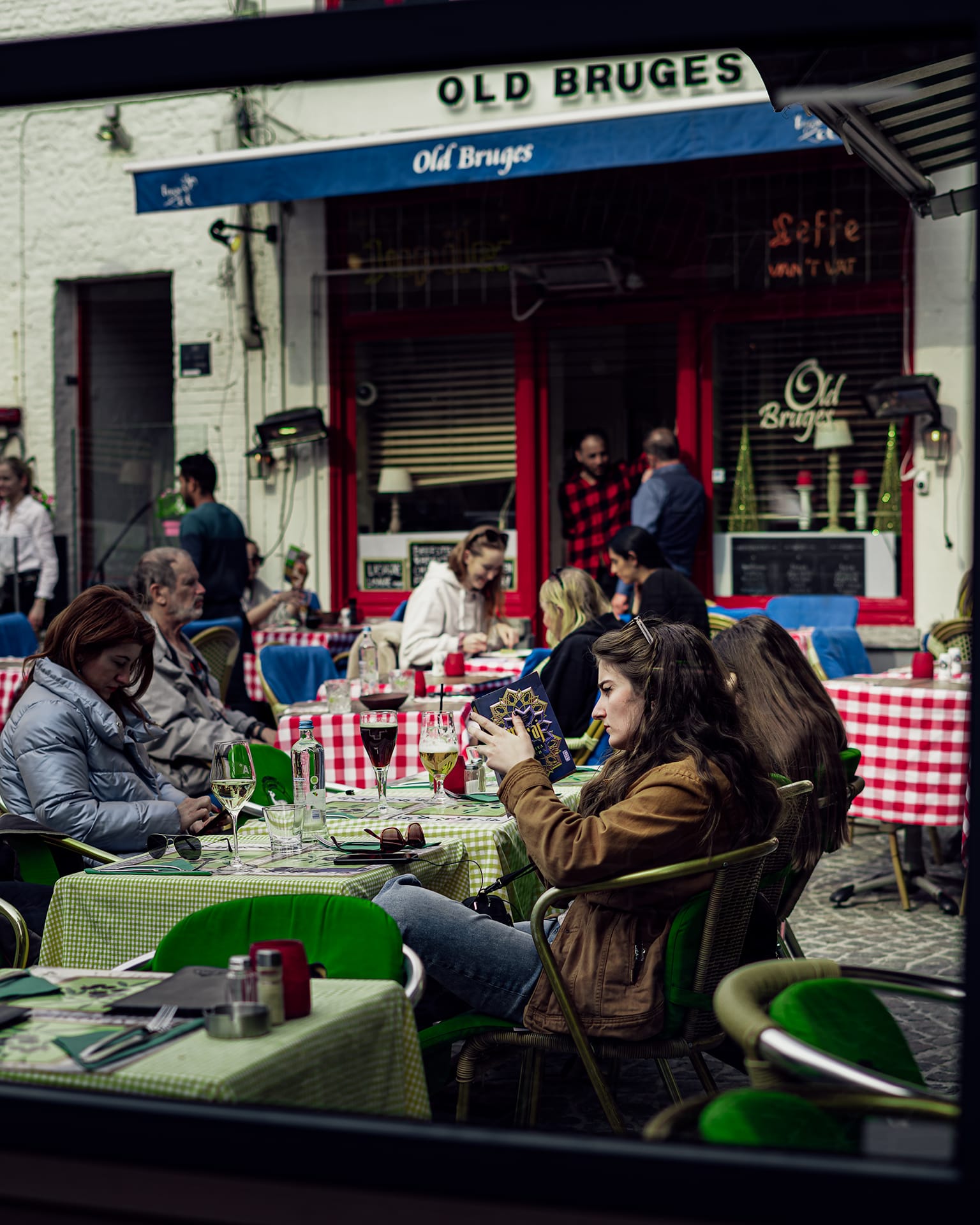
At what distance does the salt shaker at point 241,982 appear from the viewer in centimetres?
208

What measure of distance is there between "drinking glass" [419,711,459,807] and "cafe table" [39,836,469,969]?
609 mm

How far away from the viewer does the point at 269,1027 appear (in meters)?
2.05

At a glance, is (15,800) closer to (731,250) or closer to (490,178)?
(490,178)

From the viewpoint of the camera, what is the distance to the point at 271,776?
15.1ft

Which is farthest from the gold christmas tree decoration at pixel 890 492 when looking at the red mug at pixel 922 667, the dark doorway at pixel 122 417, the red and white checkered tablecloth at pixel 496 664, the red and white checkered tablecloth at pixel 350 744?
the dark doorway at pixel 122 417

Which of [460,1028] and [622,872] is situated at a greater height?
[622,872]

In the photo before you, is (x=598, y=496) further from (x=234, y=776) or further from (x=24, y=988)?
(x=24, y=988)

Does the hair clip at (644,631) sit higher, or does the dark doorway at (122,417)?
the dark doorway at (122,417)

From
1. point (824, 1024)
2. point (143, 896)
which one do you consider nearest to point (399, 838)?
point (143, 896)

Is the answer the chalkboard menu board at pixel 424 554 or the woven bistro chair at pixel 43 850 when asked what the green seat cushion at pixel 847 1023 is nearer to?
the woven bistro chair at pixel 43 850

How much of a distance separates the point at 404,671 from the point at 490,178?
3.76 meters

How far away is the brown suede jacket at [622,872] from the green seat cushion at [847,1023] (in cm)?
83

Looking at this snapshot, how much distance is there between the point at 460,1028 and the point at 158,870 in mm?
769

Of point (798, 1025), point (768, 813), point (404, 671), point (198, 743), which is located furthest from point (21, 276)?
point (798, 1025)
